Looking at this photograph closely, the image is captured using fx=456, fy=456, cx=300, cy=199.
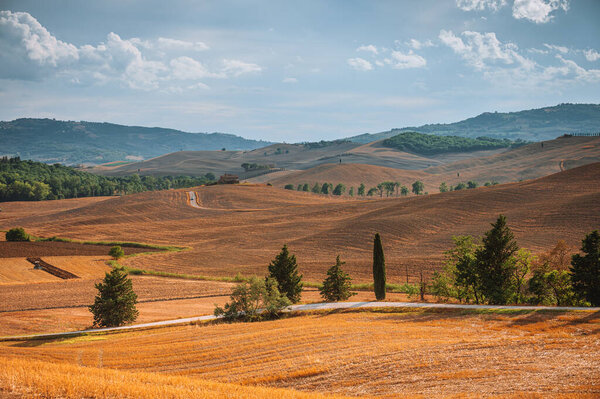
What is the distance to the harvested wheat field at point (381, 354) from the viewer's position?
18.1 m

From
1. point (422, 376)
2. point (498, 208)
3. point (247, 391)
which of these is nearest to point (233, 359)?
point (247, 391)

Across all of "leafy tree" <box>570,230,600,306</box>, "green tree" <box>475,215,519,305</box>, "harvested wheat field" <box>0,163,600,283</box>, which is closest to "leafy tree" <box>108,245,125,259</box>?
"harvested wheat field" <box>0,163,600,283</box>

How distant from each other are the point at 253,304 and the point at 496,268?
2037 cm

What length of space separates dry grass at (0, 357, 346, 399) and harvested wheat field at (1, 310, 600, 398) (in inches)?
75.1

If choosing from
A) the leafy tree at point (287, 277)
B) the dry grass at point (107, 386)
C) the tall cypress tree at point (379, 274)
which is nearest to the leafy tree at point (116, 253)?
the leafy tree at point (287, 277)

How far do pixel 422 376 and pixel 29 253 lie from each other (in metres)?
72.6

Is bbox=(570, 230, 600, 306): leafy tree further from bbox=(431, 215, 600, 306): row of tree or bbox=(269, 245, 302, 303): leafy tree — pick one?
bbox=(269, 245, 302, 303): leafy tree

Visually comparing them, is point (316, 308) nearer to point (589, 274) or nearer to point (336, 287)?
point (336, 287)

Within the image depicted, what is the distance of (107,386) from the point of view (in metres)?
15.9

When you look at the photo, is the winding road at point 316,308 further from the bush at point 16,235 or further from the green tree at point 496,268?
the bush at point 16,235

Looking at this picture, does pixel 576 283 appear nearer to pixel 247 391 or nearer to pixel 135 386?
pixel 247 391

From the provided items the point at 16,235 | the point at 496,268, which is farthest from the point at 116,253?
the point at 496,268

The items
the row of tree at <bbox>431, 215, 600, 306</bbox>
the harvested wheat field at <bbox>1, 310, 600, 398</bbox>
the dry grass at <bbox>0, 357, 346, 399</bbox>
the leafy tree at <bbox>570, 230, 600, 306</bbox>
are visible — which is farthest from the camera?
the row of tree at <bbox>431, 215, 600, 306</bbox>

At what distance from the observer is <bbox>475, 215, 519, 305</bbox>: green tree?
3691 centimetres
